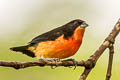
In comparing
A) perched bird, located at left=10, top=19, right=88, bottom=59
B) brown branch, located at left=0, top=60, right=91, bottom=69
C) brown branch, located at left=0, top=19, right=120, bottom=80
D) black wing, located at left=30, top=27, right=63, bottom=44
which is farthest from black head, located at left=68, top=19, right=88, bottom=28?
brown branch, located at left=0, top=60, right=91, bottom=69

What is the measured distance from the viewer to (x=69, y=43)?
5.38 m

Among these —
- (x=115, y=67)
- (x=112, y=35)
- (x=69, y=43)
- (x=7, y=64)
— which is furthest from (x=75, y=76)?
(x=7, y=64)

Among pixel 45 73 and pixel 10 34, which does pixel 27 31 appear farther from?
pixel 45 73

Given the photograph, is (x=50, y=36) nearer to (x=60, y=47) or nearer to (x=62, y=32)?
(x=62, y=32)

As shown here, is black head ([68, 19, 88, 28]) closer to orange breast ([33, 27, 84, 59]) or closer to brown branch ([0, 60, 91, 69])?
orange breast ([33, 27, 84, 59])

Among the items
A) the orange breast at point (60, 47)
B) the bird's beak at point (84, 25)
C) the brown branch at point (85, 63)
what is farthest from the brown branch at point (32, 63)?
the bird's beak at point (84, 25)

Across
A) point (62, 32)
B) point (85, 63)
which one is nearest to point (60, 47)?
point (62, 32)

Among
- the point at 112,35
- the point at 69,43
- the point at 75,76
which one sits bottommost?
the point at 75,76

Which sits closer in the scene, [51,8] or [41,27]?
[41,27]

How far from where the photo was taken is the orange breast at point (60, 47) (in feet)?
17.3

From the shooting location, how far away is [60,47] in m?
5.31

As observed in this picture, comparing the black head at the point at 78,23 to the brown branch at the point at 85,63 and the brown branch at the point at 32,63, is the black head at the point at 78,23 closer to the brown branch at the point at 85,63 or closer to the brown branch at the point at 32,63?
the brown branch at the point at 85,63

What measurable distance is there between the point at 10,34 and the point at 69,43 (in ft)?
19.0

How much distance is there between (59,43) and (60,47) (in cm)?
7
